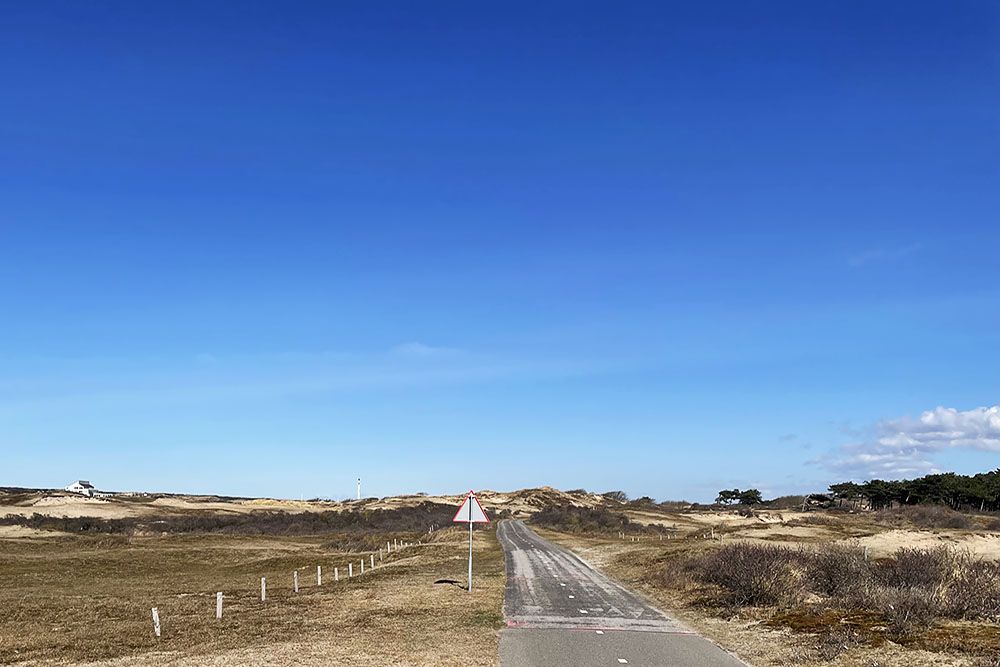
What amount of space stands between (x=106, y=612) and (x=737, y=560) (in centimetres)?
1996

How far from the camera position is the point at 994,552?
61.1 meters

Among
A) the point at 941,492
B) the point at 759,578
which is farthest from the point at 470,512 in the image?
the point at 941,492

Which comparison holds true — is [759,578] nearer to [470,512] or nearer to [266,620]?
[470,512]

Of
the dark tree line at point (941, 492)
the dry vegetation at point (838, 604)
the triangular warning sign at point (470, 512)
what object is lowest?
the dark tree line at point (941, 492)

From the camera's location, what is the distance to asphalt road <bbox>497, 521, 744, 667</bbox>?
50.2 feet

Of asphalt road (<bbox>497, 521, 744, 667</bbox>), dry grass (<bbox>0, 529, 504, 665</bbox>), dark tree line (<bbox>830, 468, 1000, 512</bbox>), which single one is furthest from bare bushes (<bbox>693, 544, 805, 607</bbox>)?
dark tree line (<bbox>830, 468, 1000, 512</bbox>)

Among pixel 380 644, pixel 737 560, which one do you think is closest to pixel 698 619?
pixel 737 560

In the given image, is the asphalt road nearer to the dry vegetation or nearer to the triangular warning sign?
the dry vegetation

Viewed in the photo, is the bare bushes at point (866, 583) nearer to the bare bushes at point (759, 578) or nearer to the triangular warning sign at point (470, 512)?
the bare bushes at point (759, 578)

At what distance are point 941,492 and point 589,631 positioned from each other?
141 metres

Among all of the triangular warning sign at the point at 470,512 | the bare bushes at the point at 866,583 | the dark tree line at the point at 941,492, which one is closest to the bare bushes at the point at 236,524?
the triangular warning sign at the point at 470,512

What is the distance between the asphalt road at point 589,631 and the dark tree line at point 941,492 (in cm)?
12795

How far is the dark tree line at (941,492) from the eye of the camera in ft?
438

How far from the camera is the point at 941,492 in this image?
137000 millimetres
